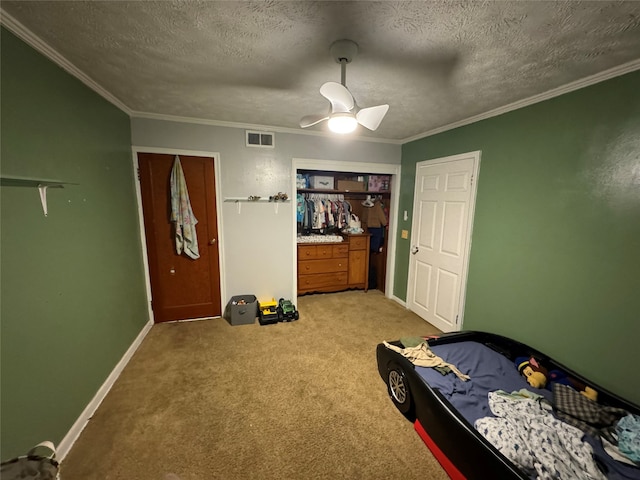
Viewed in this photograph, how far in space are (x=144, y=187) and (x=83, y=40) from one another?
5.44 ft

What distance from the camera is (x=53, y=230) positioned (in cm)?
153

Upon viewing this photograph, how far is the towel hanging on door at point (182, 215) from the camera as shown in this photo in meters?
2.87

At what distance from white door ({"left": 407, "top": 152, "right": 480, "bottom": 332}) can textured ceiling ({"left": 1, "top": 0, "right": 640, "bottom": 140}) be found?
2.64 feet

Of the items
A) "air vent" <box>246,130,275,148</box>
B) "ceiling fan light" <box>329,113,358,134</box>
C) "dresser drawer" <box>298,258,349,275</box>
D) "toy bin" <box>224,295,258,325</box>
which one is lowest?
"toy bin" <box>224,295,258,325</box>

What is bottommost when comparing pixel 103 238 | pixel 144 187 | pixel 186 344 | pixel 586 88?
pixel 186 344

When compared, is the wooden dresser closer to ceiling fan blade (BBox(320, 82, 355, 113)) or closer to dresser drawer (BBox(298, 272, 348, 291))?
dresser drawer (BBox(298, 272, 348, 291))

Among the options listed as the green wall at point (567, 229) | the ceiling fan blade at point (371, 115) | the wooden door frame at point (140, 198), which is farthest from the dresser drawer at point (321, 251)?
the ceiling fan blade at point (371, 115)

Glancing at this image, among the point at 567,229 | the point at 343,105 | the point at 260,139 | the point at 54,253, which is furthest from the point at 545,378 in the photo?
the point at 260,139

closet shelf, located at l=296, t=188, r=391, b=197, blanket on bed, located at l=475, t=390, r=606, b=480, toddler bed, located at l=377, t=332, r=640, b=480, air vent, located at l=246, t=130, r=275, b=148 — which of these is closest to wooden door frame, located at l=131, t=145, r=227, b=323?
air vent, located at l=246, t=130, r=275, b=148

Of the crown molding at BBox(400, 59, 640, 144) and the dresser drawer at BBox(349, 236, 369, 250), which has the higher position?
the crown molding at BBox(400, 59, 640, 144)

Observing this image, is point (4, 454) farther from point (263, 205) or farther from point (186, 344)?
point (263, 205)

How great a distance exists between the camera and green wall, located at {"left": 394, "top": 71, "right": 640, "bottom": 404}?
1.60 metres

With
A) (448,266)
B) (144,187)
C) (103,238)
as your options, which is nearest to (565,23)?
(448,266)

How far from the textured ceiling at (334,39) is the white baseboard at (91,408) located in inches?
92.4
